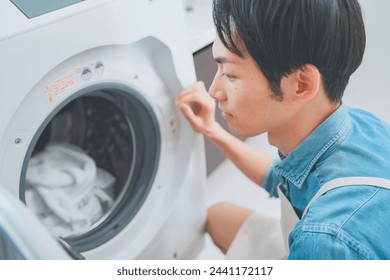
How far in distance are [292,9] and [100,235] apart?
657mm

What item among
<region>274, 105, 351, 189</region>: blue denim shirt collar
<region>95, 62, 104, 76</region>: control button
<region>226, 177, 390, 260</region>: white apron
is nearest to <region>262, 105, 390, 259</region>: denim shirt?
<region>274, 105, 351, 189</region>: blue denim shirt collar

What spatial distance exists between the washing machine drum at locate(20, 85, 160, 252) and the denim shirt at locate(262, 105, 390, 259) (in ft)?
1.17

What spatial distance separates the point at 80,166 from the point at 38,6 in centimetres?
50

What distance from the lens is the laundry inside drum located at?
1090mm

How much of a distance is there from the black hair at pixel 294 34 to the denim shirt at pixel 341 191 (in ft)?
0.35

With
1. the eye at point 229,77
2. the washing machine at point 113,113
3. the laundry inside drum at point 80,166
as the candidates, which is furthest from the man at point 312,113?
the laundry inside drum at point 80,166

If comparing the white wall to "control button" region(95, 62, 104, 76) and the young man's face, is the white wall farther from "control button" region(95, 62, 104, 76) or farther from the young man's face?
"control button" region(95, 62, 104, 76)

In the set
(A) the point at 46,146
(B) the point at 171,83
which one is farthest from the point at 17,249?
Answer: (A) the point at 46,146

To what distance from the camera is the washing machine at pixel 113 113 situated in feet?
2.49

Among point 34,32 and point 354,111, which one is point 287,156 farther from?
point 34,32

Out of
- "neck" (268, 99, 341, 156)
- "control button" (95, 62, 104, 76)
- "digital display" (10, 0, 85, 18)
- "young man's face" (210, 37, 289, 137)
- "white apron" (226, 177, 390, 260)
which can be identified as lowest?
"white apron" (226, 177, 390, 260)

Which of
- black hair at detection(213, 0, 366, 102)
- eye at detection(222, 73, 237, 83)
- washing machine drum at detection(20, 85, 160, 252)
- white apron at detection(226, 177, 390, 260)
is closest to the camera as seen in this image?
black hair at detection(213, 0, 366, 102)

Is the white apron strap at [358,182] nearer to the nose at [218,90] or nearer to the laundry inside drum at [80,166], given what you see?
the nose at [218,90]

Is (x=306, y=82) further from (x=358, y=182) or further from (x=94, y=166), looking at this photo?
(x=94, y=166)
